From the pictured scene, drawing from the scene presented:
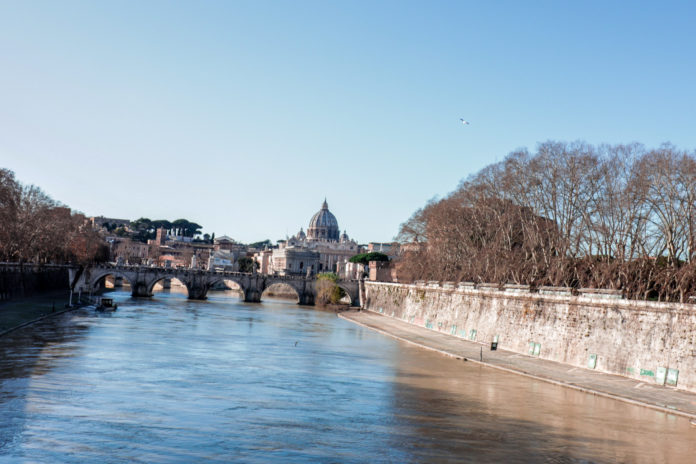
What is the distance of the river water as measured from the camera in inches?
882

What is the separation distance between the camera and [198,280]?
114 m

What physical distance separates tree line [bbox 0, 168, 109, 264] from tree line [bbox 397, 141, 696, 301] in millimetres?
43322

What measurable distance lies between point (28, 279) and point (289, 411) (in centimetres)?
5639

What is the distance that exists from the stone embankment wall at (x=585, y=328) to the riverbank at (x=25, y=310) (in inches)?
1306

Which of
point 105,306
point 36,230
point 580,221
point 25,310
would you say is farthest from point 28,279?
point 580,221

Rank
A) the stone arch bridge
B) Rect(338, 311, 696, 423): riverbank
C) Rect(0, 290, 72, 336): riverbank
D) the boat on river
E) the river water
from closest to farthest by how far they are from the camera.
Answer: the river water, Rect(338, 311, 696, 423): riverbank, Rect(0, 290, 72, 336): riverbank, the boat on river, the stone arch bridge

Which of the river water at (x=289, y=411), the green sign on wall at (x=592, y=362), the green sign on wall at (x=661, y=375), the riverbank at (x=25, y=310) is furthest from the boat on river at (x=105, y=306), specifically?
the green sign on wall at (x=661, y=375)

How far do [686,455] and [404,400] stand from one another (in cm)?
1168

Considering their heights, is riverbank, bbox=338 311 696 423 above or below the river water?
above

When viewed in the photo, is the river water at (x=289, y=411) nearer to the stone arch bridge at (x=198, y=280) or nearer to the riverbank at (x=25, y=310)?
the riverbank at (x=25, y=310)

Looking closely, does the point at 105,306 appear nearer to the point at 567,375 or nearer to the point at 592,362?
the point at 567,375

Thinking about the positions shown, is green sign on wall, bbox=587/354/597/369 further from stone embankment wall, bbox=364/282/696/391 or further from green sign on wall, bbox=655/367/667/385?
green sign on wall, bbox=655/367/667/385

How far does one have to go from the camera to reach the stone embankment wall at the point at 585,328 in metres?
34.0

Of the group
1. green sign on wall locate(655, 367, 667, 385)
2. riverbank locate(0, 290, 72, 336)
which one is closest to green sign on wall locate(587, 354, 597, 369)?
green sign on wall locate(655, 367, 667, 385)
